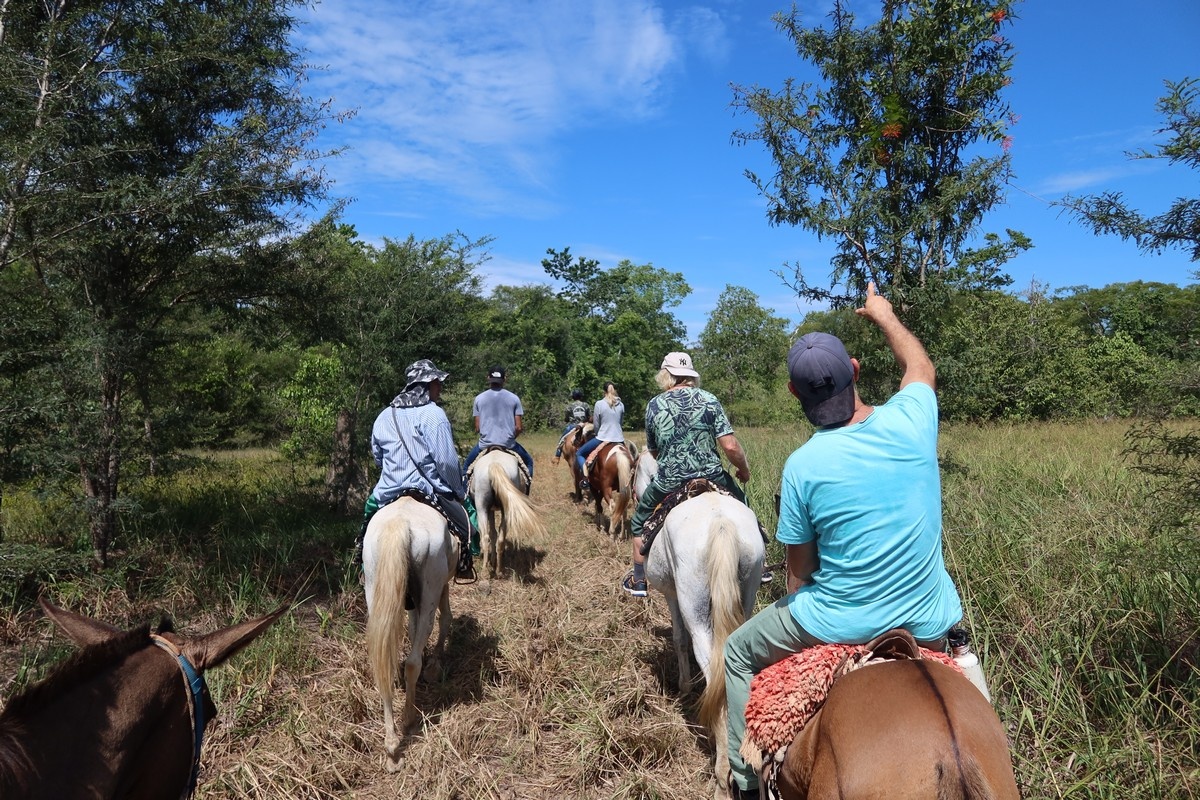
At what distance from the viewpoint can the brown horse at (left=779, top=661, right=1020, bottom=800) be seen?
A: 5.47 feet

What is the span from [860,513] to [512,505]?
5.26 metres

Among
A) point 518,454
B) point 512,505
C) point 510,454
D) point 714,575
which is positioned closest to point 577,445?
point 518,454

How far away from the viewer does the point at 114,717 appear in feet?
6.40

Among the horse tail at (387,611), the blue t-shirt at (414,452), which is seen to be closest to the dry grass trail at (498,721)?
the horse tail at (387,611)

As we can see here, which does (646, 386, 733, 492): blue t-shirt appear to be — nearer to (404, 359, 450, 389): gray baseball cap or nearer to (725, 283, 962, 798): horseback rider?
(404, 359, 450, 389): gray baseball cap

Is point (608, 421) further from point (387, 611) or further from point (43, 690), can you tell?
point (43, 690)

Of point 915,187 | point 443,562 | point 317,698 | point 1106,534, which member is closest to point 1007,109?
point 915,187

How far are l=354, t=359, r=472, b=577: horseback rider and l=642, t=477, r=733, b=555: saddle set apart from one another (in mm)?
1402

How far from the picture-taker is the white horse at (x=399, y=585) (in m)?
4.00

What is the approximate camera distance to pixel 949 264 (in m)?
7.77

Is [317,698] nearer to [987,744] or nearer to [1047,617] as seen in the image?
[987,744]

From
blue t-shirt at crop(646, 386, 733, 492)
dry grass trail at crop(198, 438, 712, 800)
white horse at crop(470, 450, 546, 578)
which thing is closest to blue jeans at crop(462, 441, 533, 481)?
white horse at crop(470, 450, 546, 578)

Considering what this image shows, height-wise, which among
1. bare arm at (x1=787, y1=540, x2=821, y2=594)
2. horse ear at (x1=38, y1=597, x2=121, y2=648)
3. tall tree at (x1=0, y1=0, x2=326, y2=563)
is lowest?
horse ear at (x1=38, y1=597, x2=121, y2=648)

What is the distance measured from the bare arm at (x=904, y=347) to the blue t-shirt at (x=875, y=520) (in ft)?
0.46
